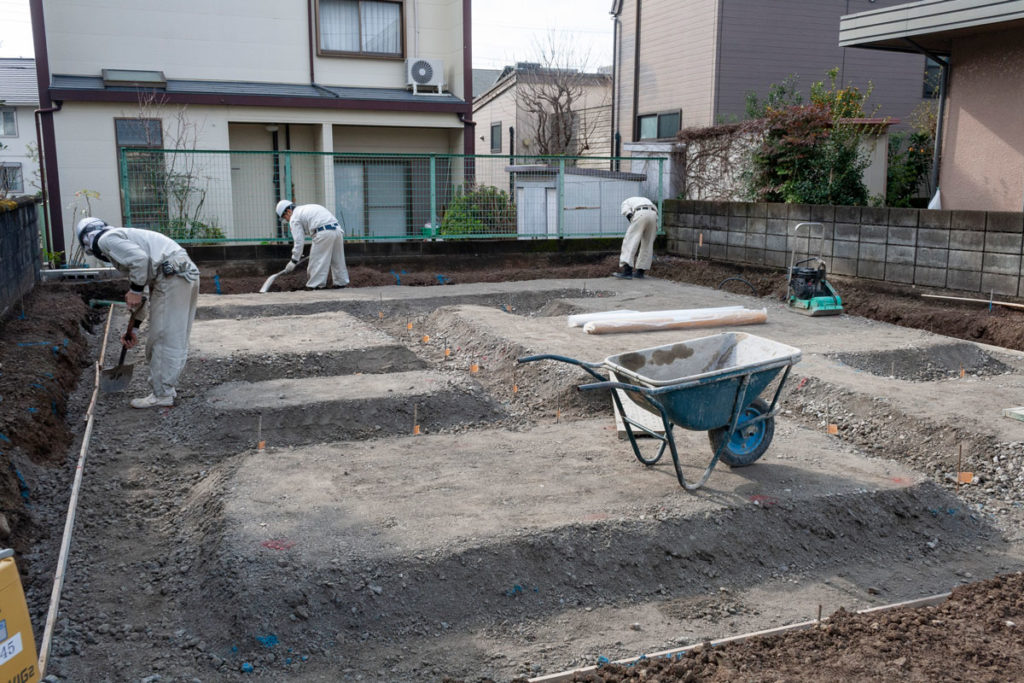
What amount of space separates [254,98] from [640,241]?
292 inches

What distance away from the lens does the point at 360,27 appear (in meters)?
17.4

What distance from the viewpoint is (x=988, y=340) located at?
30.9 feet

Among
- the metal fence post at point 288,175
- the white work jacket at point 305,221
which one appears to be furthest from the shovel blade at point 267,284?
the metal fence post at point 288,175

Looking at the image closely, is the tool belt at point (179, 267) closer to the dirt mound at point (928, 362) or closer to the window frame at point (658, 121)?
the dirt mound at point (928, 362)

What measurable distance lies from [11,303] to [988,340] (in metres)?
10.3

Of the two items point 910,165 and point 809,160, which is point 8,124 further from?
point 910,165

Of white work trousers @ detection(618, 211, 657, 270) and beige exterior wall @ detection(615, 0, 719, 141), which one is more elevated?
beige exterior wall @ detection(615, 0, 719, 141)

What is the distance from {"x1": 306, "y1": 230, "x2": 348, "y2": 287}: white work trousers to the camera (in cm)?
1312

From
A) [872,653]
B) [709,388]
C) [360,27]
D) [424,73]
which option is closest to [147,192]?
[360,27]

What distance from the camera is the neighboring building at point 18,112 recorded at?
30.9m

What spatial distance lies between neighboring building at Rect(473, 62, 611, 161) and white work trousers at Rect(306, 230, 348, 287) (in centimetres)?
1286

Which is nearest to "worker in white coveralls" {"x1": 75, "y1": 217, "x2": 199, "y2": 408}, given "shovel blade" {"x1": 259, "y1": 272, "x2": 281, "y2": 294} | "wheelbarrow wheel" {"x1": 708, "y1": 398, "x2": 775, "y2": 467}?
"wheelbarrow wheel" {"x1": 708, "y1": 398, "x2": 775, "y2": 467}

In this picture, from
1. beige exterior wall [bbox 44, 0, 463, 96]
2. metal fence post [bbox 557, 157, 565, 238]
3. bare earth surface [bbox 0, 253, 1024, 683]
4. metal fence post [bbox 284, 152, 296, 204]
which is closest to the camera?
bare earth surface [bbox 0, 253, 1024, 683]

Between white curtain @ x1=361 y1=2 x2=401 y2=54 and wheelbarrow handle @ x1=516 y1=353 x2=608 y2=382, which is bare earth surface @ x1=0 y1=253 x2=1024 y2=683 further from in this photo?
white curtain @ x1=361 y1=2 x2=401 y2=54
